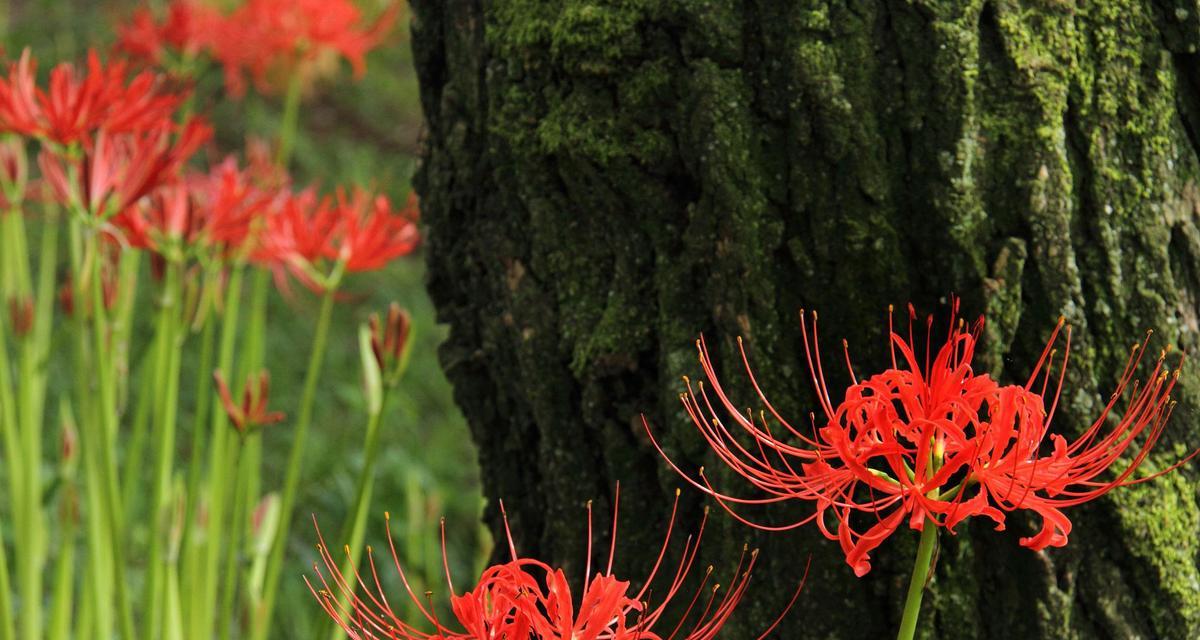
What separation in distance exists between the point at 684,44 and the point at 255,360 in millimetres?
722

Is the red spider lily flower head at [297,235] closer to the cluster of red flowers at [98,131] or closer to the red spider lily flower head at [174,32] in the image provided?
the cluster of red flowers at [98,131]

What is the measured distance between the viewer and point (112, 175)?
1186 mm

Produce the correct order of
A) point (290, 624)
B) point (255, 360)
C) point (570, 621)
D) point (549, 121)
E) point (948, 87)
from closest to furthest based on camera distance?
point (570, 621) < point (948, 87) < point (549, 121) < point (255, 360) < point (290, 624)

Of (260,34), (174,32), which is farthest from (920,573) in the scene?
(260,34)

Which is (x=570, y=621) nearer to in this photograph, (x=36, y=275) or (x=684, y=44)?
(x=684, y=44)

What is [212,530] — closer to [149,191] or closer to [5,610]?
[5,610]

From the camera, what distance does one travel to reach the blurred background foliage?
8.95ft

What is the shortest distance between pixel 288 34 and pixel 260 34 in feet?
0.25

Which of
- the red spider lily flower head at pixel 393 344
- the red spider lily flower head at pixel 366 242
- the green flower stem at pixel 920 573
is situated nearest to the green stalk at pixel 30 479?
the red spider lily flower head at pixel 366 242

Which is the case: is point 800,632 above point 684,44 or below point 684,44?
below

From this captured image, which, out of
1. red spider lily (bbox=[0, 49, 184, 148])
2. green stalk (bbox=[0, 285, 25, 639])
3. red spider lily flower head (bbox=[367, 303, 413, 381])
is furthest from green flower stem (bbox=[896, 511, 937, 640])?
green stalk (bbox=[0, 285, 25, 639])

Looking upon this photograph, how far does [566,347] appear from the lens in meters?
1.16

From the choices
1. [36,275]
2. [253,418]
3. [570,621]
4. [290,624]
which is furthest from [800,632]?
[36,275]

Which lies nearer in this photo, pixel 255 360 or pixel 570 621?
pixel 570 621
